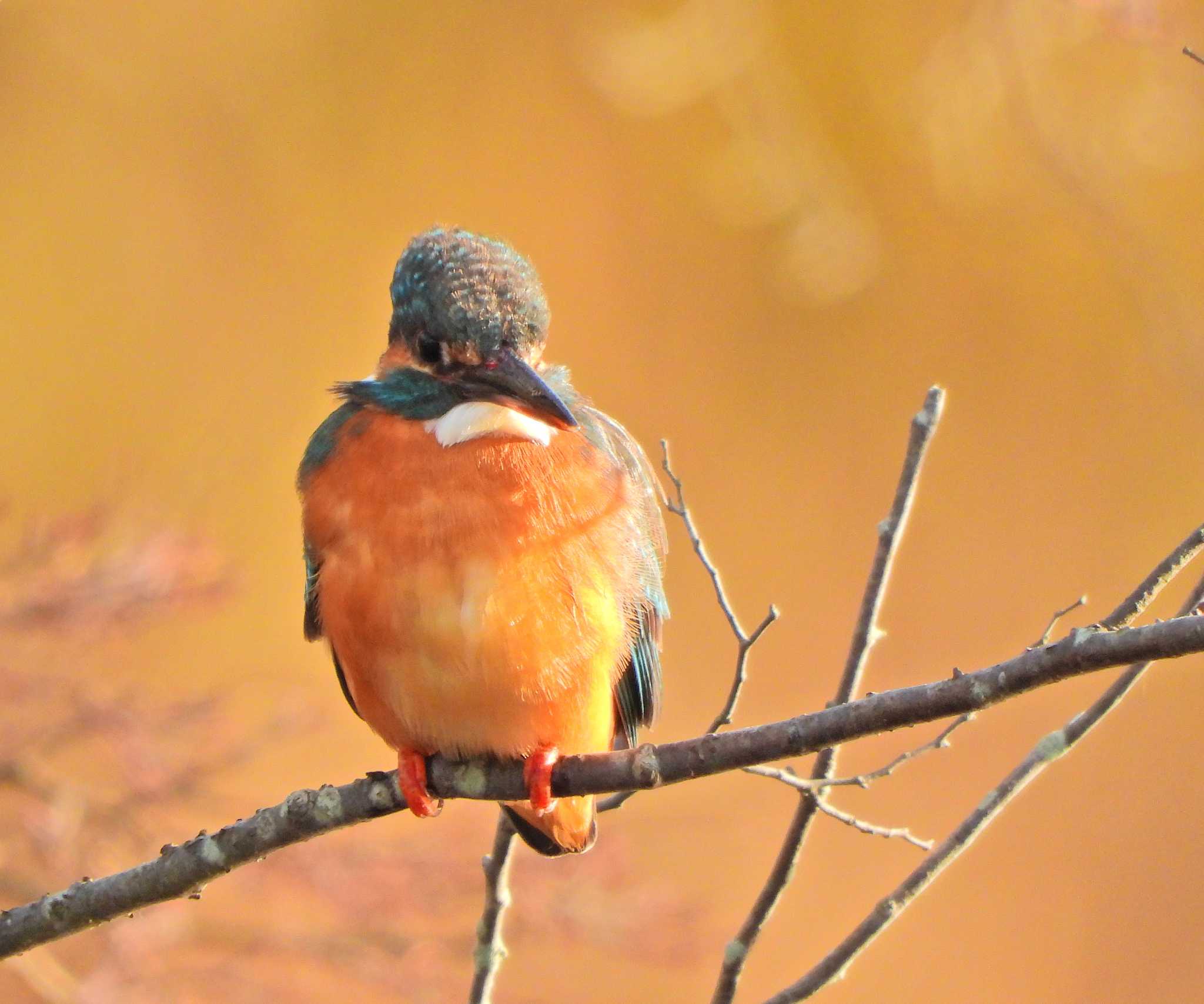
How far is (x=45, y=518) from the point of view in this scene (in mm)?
2781

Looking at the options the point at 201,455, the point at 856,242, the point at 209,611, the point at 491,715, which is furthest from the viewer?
the point at 201,455

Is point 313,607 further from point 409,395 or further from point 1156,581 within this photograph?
A: point 1156,581

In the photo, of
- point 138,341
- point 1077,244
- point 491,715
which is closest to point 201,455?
point 138,341

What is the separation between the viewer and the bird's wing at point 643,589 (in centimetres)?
210

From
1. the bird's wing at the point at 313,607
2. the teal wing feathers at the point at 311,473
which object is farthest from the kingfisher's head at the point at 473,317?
the bird's wing at the point at 313,607

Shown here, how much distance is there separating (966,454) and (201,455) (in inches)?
84.3

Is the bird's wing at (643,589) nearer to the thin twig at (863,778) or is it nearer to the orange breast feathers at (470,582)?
the orange breast feathers at (470,582)

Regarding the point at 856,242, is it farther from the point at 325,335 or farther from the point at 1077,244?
the point at 325,335

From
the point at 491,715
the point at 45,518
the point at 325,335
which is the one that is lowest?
the point at 491,715

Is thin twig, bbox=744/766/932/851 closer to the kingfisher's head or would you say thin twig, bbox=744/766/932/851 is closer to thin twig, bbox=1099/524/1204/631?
thin twig, bbox=1099/524/1204/631

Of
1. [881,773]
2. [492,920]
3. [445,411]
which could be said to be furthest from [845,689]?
[445,411]

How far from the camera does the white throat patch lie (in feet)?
6.44

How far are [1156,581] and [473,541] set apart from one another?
2.82 ft

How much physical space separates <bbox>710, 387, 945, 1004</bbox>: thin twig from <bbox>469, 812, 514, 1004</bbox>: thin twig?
0.30 meters
